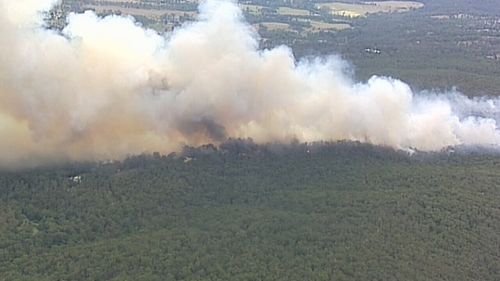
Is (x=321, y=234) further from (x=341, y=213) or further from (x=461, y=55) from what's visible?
(x=461, y=55)

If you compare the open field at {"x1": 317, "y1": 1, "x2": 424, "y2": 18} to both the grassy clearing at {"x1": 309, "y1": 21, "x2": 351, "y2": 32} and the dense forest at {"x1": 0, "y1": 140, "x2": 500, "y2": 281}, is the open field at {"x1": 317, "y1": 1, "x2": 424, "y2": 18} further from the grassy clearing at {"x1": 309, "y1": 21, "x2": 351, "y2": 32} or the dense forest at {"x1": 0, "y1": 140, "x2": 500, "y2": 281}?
the dense forest at {"x1": 0, "y1": 140, "x2": 500, "y2": 281}

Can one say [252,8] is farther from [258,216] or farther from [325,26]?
[258,216]

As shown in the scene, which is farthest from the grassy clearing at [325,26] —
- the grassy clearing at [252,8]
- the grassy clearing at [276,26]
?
the grassy clearing at [252,8]

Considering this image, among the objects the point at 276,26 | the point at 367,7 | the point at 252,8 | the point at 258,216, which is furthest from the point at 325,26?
the point at 258,216

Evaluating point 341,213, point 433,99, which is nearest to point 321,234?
point 341,213

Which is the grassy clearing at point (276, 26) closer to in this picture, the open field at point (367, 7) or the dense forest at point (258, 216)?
the open field at point (367, 7)
